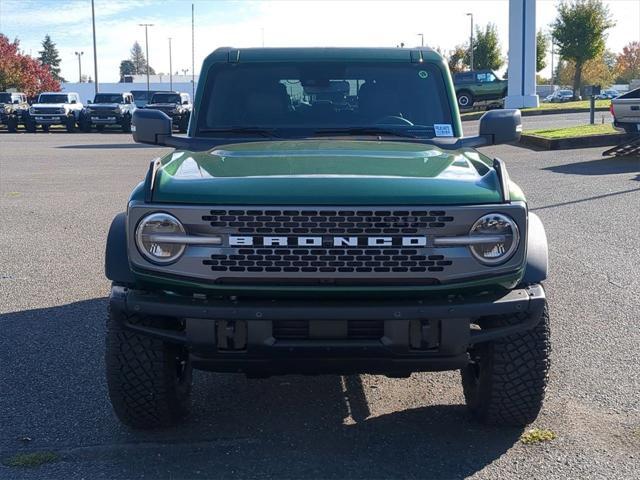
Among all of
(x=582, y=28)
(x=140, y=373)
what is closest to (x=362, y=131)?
(x=140, y=373)

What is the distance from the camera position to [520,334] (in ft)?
13.3

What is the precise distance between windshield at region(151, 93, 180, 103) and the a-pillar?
13792 millimetres

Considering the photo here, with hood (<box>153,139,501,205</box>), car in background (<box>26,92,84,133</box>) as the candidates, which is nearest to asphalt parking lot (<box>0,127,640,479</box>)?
hood (<box>153,139,501,205</box>)

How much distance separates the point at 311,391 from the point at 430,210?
5.67 feet

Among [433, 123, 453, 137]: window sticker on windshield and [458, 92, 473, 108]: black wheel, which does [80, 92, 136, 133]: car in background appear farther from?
[433, 123, 453, 137]: window sticker on windshield

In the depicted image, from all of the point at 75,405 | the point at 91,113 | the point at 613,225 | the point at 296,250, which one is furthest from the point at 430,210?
the point at 91,113

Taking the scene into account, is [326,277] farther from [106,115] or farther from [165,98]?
[165,98]

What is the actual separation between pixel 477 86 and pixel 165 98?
1407cm

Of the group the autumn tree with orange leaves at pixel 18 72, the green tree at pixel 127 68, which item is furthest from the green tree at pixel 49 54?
the autumn tree with orange leaves at pixel 18 72

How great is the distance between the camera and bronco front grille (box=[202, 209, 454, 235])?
3.63 m

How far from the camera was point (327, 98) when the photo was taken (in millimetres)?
5414

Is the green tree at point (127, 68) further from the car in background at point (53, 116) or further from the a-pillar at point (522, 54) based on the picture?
the a-pillar at point (522, 54)

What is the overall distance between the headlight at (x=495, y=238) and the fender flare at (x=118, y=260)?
154 cm

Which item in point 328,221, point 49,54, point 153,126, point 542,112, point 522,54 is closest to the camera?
point 328,221
